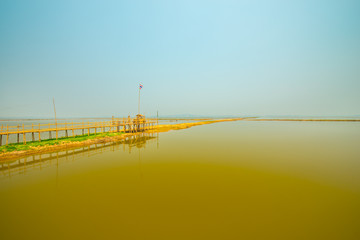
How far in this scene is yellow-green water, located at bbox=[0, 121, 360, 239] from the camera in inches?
197

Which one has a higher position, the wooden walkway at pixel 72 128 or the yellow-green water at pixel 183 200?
the wooden walkway at pixel 72 128

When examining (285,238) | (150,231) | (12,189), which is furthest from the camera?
(12,189)

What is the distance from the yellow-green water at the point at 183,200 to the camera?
501cm

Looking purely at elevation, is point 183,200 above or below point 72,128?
below

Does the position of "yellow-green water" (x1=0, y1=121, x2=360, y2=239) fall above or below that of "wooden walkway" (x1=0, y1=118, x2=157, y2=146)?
below

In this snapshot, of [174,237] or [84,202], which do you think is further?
[84,202]

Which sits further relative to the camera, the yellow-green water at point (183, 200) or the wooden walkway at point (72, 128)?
the wooden walkway at point (72, 128)

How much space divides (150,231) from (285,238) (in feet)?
14.2

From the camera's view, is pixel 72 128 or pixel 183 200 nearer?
pixel 183 200

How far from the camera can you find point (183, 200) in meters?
6.75

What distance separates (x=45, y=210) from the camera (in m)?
6.17

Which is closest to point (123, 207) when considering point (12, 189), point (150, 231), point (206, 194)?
point (150, 231)

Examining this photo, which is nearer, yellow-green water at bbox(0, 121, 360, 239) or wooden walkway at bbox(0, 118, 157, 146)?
yellow-green water at bbox(0, 121, 360, 239)

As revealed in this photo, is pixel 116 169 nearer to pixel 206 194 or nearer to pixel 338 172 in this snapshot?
pixel 206 194
